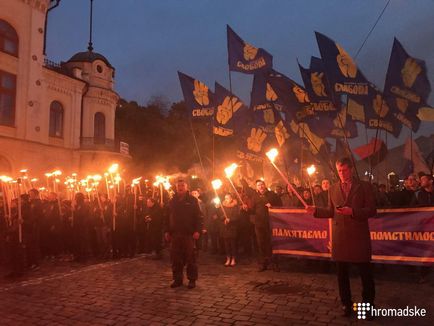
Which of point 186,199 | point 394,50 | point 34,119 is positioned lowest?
point 186,199

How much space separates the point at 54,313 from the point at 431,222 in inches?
264

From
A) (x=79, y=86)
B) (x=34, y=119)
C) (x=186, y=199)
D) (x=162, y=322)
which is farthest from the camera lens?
(x=79, y=86)

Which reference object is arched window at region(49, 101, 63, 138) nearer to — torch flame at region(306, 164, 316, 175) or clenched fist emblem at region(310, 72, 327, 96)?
torch flame at region(306, 164, 316, 175)

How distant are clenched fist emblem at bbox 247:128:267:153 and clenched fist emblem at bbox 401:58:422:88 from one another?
5.83m

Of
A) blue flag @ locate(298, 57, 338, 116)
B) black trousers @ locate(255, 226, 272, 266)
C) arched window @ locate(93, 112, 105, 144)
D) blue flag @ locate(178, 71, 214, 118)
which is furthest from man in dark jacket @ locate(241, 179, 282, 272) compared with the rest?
arched window @ locate(93, 112, 105, 144)

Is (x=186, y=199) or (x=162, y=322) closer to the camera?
(x=162, y=322)

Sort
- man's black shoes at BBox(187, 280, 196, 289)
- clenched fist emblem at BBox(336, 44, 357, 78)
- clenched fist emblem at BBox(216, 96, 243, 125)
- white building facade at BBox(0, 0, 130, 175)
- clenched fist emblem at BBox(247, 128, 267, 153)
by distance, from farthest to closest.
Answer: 1. white building facade at BBox(0, 0, 130, 175)
2. clenched fist emblem at BBox(247, 128, 267, 153)
3. clenched fist emblem at BBox(216, 96, 243, 125)
4. clenched fist emblem at BBox(336, 44, 357, 78)
5. man's black shoes at BBox(187, 280, 196, 289)

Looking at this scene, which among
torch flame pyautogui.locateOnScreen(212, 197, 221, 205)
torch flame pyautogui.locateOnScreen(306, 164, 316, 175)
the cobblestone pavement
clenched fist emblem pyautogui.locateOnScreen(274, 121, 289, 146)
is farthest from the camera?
clenched fist emblem pyautogui.locateOnScreen(274, 121, 289, 146)

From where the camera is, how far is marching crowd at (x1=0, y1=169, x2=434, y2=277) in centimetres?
980

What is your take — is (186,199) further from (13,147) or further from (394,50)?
(13,147)

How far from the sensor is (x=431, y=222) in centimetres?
712

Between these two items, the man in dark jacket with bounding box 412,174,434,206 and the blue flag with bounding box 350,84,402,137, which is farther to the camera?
the blue flag with bounding box 350,84,402,137

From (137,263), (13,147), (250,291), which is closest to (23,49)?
(13,147)

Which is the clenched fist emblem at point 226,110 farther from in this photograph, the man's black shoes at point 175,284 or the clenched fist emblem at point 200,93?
the man's black shoes at point 175,284
